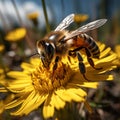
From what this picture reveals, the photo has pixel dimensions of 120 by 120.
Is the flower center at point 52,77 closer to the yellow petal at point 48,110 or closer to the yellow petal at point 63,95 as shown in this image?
the yellow petal at point 63,95

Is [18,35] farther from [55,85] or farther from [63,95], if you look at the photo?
[63,95]

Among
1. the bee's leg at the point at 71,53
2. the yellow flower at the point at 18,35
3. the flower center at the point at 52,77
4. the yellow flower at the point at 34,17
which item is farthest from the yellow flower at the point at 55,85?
the yellow flower at the point at 34,17

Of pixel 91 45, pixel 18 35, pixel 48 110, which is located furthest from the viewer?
pixel 18 35

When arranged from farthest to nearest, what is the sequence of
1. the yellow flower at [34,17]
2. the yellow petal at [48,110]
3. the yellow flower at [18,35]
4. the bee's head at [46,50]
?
the yellow flower at [34,17] → the yellow flower at [18,35] → the bee's head at [46,50] → the yellow petal at [48,110]

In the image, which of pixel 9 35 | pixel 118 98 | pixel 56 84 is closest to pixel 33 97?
pixel 56 84

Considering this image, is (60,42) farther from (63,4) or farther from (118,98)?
(118,98)

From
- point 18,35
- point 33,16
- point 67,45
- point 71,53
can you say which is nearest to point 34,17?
point 33,16
